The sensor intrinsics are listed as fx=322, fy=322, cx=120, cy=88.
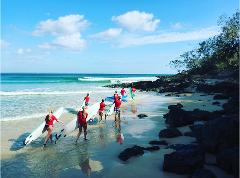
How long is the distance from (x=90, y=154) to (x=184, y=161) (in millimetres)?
4550

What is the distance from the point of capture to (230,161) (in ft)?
32.5

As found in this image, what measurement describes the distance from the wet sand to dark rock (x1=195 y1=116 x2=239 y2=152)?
1.33m

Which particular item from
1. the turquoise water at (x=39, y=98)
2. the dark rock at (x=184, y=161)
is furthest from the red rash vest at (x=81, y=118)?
the turquoise water at (x=39, y=98)

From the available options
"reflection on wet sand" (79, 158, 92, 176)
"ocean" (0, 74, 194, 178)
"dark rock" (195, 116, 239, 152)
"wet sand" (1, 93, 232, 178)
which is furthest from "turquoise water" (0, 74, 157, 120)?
"dark rock" (195, 116, 239, 152)

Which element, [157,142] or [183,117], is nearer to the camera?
[157,142]

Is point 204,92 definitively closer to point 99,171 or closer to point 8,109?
point 8,109

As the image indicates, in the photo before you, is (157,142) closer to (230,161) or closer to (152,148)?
(152,148)

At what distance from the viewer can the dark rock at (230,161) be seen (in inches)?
372

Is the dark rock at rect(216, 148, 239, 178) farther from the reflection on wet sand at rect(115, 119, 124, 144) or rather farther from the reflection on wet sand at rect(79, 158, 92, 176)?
the reflection on wet sand at rect(115, 119, 124, 144)

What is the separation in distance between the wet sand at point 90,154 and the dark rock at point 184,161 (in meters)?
0.22

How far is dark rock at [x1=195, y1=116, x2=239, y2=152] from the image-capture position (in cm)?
1122

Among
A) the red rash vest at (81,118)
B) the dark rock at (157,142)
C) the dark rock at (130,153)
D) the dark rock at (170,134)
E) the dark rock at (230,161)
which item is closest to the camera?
the dark rock at (230,161)

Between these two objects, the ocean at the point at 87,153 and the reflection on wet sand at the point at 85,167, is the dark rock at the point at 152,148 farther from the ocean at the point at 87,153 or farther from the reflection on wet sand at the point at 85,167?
the reflection on wet sand at the point at 85,167

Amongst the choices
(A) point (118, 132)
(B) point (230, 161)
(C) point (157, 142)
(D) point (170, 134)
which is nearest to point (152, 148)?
(C) point (157, 142)
